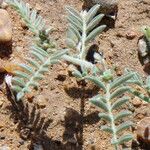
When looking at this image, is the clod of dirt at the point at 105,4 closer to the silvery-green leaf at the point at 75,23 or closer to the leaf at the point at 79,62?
the silvery-green leaf at the point at 75,23

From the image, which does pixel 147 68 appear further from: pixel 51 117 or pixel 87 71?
pixel 51 117

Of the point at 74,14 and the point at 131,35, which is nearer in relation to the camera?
the point at 74,14

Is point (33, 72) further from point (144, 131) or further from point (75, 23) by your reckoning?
point (144, 131)

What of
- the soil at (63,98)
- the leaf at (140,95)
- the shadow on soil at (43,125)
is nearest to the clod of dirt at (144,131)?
the soil at (63,98)

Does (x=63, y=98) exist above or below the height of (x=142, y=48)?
below

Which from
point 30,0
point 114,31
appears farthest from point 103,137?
point 30,0

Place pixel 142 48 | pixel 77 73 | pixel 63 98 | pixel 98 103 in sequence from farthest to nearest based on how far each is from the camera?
pixel 142 48
pixel 63 98
pixel 77 73
pixel 98 103

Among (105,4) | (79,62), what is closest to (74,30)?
(79,62)

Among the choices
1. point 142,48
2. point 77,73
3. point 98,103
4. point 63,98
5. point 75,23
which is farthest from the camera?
point 142,48
